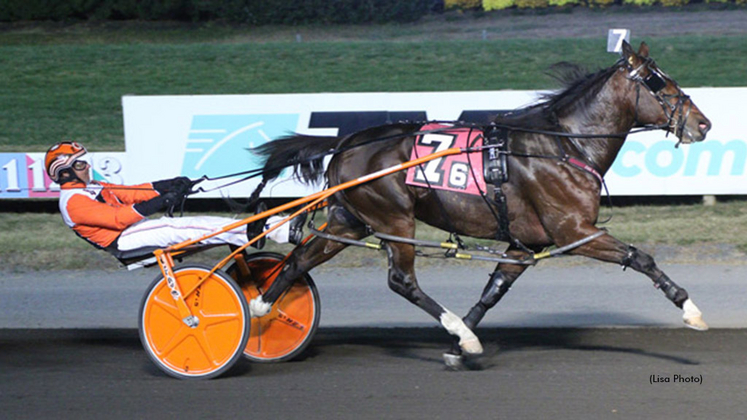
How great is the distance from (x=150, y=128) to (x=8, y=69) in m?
9.38

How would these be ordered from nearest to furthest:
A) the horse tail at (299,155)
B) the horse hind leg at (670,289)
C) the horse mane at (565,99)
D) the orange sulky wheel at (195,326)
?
the horse hind leg at (670,289) < the orange sulky wheel at (195,326) < the horse mane at (565,99) < the horse tail at (299,155)

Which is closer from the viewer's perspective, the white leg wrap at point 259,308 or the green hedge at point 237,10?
the white leg wrap at point 259,308

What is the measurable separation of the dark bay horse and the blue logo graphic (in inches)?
181

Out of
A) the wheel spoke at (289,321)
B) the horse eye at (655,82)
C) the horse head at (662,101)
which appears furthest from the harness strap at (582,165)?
the wheel spoke at (289,321)

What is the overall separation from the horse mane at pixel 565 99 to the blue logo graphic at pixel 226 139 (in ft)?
16.1

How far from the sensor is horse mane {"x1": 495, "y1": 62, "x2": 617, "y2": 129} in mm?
5484

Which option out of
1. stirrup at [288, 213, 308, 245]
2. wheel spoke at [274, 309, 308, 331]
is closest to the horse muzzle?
stirrup at [288, 213, 308, 245]

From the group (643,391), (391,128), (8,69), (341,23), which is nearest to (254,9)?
(341,23)

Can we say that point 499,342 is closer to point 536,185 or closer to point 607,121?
point 536,185

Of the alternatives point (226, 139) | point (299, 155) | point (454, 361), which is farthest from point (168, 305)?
point (226, 139)

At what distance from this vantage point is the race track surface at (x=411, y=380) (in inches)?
185

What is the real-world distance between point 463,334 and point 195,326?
1522 millimetres

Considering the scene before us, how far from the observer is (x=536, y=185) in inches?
209

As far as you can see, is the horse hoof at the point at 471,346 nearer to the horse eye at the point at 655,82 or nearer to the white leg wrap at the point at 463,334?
the white leg wrap at the point at 463,334
